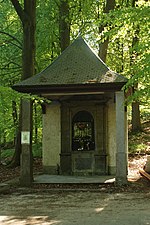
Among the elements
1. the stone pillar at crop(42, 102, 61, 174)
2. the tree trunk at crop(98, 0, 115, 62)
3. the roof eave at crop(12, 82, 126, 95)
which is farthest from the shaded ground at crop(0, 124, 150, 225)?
the tree trunk at crop(98, 0, 115, 62)

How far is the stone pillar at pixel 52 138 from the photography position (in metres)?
15.8

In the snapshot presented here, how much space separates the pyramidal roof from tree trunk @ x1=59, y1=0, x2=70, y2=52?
4.05 metres

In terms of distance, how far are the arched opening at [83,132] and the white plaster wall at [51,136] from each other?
2.44ft

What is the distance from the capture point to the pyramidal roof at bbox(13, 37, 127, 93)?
12906 millimetres

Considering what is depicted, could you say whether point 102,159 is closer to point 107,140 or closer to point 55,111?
point 107,140

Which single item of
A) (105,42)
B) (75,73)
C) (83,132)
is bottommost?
A: (83,132)

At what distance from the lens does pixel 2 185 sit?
1279 centimetres

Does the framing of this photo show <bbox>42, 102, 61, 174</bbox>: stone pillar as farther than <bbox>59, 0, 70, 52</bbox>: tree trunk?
No

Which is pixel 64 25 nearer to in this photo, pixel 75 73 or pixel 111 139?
pixel 75 73

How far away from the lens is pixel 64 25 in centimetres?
2100

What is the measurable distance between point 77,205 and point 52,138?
694 centimetres

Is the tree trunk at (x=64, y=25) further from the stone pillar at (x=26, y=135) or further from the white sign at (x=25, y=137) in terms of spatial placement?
the white sign at (x=25, y=137)

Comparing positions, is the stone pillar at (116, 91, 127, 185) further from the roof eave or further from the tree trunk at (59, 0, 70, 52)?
the tree trunk at (59, 0, 70, 52)

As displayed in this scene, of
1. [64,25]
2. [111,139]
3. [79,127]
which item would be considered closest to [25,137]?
[79,127]
